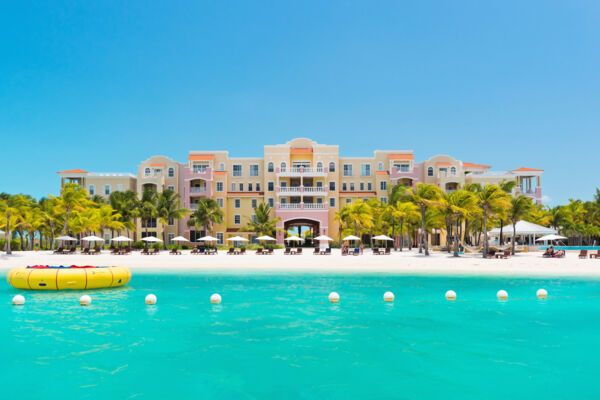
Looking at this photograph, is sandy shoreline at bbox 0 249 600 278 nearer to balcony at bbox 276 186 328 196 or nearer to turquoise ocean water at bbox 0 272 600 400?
turquoise ocean water at bbox 0 272 600 400

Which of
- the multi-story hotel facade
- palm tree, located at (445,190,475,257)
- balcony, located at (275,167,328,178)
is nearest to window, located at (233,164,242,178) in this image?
the multi-story hotel facade

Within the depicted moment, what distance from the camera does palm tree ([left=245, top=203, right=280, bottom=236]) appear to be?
5484cm

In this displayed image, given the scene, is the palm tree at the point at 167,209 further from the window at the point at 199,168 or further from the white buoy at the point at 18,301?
the white buoy at the point at 18,301

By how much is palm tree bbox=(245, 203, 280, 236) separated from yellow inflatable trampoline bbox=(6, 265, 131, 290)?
1403 inches

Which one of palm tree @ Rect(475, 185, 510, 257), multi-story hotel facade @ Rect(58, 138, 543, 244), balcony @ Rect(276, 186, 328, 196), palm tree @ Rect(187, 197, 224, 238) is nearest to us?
palm tree @ Rect(475, 185, 510, 257)

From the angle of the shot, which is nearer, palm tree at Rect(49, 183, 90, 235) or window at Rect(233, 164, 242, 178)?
palm tree at Rect(49, 183, 90, 235)

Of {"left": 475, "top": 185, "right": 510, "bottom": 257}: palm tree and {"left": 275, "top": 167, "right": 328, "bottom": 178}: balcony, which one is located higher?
{"left": 275, "top": 167, "right": 328, "bottom": 178}: balcony

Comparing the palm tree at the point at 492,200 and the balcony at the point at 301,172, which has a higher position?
the balcony at the point at 301,172

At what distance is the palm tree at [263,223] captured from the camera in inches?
2159


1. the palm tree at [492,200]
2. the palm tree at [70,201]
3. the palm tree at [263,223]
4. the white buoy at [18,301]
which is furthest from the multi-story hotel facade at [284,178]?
the white buoy at [18,301]

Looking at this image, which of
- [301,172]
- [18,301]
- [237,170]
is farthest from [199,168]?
[18,301]

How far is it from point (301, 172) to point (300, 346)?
48524mm

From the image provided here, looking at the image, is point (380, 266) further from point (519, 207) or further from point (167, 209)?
point (167, 209)

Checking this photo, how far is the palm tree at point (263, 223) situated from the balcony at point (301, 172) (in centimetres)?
493
